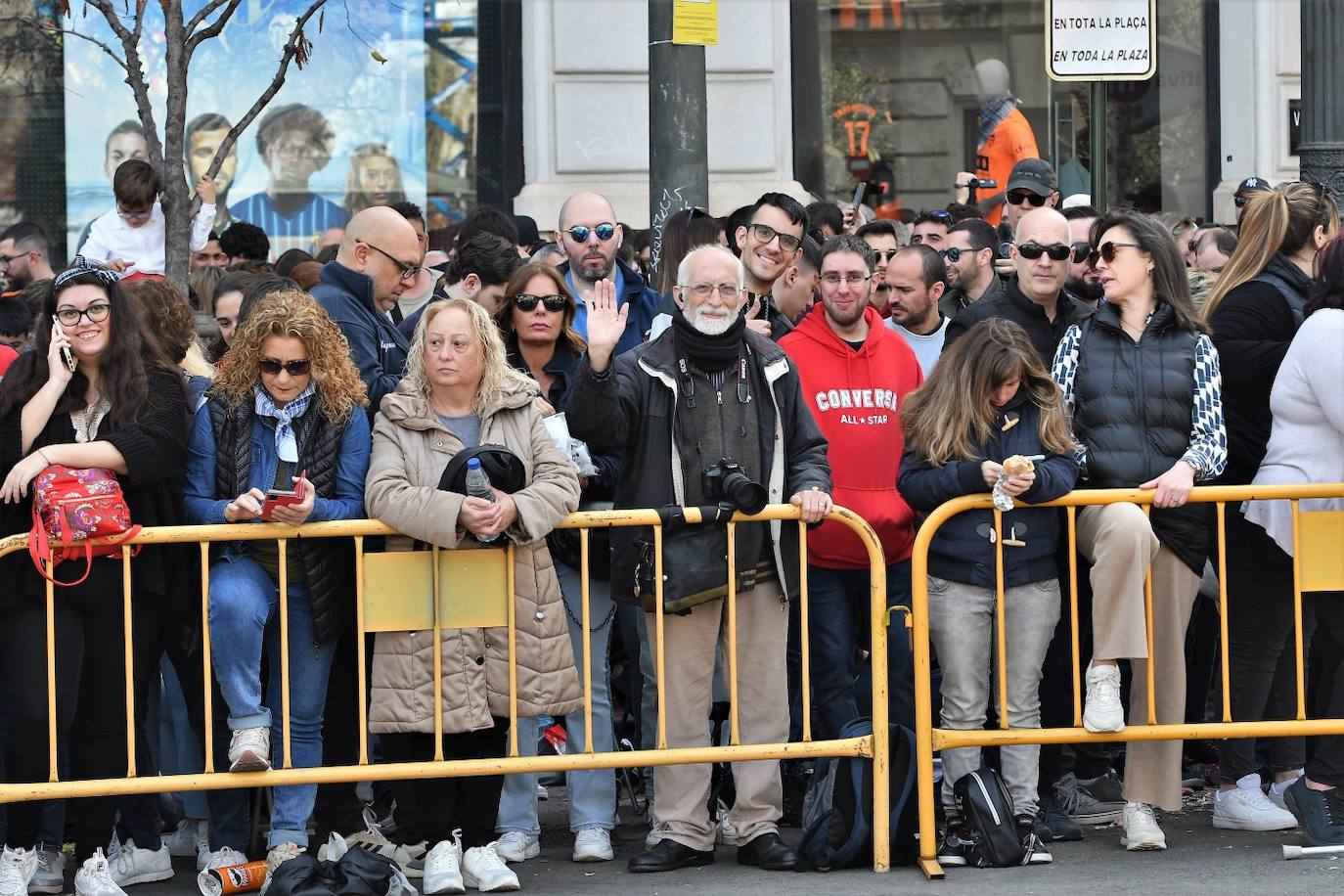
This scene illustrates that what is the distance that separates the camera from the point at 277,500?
6332mm

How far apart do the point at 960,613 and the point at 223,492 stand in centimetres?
255

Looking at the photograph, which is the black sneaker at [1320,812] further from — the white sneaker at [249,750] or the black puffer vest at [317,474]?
the white sneaker at [249,750]

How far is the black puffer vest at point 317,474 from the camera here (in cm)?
657

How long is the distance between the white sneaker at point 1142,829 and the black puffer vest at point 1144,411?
2.85ft

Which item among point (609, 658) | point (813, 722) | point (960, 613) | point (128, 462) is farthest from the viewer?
point (609, 658)

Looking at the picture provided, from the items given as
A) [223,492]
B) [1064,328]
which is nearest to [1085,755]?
[1064,328]

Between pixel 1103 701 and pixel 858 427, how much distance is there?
137cm

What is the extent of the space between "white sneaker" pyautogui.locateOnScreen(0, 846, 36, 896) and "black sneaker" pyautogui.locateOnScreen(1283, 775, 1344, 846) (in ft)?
14.1

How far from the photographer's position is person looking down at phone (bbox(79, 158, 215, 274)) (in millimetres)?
10078

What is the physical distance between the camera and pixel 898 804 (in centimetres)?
Answer: 678

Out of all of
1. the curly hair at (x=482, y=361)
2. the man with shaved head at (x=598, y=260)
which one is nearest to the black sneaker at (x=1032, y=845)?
the curly hair at (x=482, y=361)

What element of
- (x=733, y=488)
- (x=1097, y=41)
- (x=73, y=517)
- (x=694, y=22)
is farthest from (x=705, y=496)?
(x=1097, y=41)

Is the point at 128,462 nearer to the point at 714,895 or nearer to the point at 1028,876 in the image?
the point at 714,895

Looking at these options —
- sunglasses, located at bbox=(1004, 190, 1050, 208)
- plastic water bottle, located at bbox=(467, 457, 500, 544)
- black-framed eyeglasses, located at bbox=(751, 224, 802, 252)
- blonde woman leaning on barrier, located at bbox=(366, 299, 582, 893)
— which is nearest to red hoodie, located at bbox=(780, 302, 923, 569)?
black-framed eyeglasses, located at bbox=(751, 224, 802, 252)
